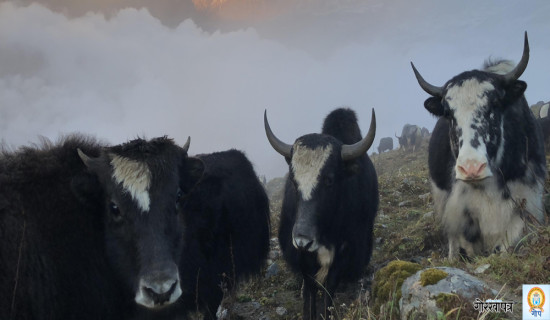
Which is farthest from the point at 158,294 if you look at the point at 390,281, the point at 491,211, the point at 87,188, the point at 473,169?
the point at 491,211

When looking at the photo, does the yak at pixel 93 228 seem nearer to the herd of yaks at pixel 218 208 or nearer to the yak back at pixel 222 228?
the herd of yaks at pixel 218 208

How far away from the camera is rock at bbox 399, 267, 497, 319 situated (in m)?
3.00

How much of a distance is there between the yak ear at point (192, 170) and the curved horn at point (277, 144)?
1.74m

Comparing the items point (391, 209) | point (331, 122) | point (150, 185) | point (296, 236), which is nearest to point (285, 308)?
point (296, 236)

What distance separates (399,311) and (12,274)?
3.00 meters

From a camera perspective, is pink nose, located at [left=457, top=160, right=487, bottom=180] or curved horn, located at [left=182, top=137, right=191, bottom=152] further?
pink nose, located at [left=457, top=160, right=487, bottom=180]

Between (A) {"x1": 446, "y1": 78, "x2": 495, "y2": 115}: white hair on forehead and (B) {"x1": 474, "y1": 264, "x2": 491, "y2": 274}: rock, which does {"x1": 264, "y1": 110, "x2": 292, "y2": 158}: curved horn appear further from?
(B) {"x1": 474, "y1": 264, "x2": 491, "y2": 274}: rock

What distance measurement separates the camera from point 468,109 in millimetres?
4930

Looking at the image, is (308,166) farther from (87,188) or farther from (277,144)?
(87,188)

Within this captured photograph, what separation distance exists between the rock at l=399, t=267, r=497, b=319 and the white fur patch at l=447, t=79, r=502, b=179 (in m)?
1.62

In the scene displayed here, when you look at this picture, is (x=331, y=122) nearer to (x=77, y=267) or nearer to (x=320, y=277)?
(x=320, y=277)

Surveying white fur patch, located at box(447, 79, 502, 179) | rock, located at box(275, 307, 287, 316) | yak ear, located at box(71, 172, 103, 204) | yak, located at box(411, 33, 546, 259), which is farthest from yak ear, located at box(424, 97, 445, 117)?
yak ear, located at box(71, 172, 103, 204)

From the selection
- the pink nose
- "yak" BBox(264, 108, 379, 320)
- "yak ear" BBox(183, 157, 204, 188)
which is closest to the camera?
"yak ear" BBox(183, 157, 204, 188)

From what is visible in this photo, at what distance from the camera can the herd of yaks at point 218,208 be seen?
3.39 metres
